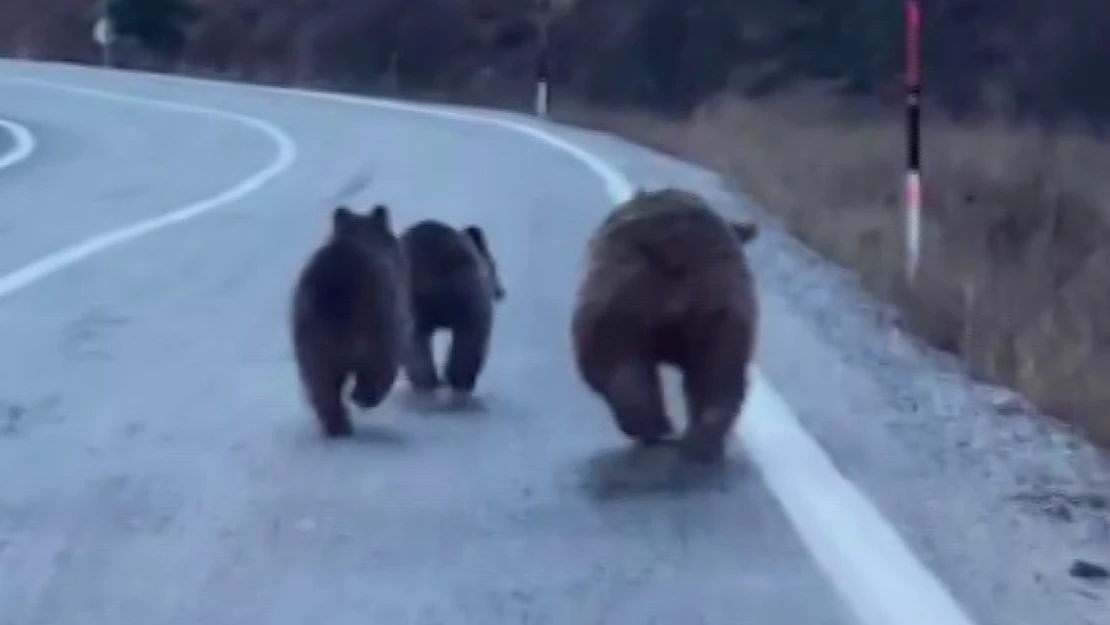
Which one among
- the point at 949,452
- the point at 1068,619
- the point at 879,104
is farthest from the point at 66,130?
the point at 1068,619

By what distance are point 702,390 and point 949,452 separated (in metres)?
1.24

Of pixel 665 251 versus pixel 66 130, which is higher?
pixel 665 251

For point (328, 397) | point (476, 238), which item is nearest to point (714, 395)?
point (328, 397)

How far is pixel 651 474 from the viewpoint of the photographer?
8188mm

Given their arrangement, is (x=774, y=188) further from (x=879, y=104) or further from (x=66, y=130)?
(x=879, y=104)

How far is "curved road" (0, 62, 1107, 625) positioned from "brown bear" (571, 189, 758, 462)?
0.23 meters

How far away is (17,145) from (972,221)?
15.3m

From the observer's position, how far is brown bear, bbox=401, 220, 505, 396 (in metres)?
9.77

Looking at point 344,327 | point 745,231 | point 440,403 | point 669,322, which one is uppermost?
point 745,231

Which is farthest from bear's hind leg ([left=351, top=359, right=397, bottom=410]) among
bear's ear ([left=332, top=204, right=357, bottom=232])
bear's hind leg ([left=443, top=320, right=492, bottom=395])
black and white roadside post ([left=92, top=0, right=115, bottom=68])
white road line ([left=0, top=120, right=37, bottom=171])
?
black and white roadside post ([left=92, top=0, right=115, bottom=68])

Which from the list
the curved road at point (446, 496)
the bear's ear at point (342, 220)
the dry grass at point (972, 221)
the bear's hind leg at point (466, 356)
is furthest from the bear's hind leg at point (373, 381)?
the dry grass at point (972, 221)

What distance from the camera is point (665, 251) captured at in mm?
8047

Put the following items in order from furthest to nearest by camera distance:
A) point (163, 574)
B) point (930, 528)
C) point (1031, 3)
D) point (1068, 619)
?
1. point (1031, 3)
2. point (930, 528)
3. point (163, 574)
4. point (1068, 619)

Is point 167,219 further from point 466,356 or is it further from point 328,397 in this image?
point 328,397
